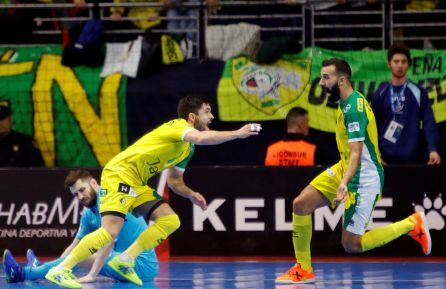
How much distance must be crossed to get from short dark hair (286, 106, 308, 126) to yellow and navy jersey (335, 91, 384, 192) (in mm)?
2895

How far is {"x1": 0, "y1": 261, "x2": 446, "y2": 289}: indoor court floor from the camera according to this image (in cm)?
980

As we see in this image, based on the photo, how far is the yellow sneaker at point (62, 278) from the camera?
920 centimetres

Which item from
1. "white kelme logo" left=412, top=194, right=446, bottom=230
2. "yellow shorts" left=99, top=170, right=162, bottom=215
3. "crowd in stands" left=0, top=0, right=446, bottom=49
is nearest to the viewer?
"yellow shorts" left=99, top=170, right=162, bottom=215

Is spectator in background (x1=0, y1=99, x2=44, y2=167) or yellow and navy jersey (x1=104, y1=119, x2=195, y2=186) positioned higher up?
yellow and navy jersey (x1=104, y1=119, x2=195, y2=186)

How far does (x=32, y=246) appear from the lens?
12789 millimetres

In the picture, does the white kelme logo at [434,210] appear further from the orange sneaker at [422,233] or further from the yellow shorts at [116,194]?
the yellow shorts at [116,194]

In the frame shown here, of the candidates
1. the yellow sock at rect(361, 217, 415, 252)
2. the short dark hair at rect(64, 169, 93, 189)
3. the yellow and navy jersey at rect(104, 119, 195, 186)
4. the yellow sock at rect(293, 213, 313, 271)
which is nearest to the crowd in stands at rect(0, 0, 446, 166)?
the yellow sock at rect(361, 217, 415, 252)

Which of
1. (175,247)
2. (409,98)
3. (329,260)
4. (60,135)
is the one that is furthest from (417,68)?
(60,135)

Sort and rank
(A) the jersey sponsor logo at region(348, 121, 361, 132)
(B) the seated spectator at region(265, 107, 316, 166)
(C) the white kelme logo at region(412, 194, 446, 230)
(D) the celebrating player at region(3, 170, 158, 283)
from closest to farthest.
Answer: (A) the jersey sponsor logo at region(348, 121, 361, 132) → (D) the celebrating player at region(3, 170, 158, 283) → (C) the white kelme logo at region(412, 194, 446, 230) → (B) the seated spectator at region(265, 107, 316, 166)

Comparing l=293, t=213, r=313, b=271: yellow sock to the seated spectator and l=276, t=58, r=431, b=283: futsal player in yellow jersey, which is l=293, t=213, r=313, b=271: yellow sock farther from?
the seated spectator

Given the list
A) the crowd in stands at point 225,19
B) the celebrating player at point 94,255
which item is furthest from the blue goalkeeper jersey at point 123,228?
the crowd in stands at point 225,19

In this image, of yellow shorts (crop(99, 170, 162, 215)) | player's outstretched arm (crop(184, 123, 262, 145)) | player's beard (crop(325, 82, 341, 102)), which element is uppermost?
player's beard (crop(325, 82, 341, 102))

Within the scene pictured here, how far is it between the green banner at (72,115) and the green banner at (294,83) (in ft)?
4.76

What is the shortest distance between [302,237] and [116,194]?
183 cm
